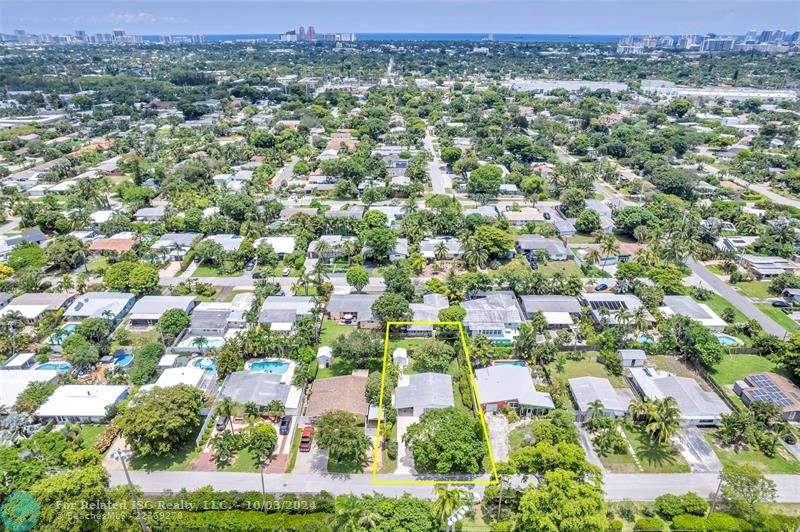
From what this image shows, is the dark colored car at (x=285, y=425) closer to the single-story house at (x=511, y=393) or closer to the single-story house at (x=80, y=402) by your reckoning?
the single-story house at (x=80, y=402)

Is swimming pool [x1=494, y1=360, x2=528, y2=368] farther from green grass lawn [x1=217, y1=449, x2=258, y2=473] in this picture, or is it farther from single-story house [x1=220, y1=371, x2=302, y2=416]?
green grass lawn [x1=217, y1=449, x2=258, y2=473]

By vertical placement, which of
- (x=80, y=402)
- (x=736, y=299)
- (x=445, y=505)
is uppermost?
(x=445, y=505)

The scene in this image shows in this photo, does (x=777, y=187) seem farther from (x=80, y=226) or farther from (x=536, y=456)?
(x=80, y=226)

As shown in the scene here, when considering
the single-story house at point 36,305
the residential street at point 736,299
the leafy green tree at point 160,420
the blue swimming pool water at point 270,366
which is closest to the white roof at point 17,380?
the single-story house at point 36,305

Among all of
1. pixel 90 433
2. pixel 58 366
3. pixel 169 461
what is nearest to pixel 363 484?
pixel 169 461

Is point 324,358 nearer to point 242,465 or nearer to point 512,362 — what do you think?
point 242,465

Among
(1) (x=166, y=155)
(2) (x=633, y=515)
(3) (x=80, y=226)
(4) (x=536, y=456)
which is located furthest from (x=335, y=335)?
(1) (x=166, y=155)
